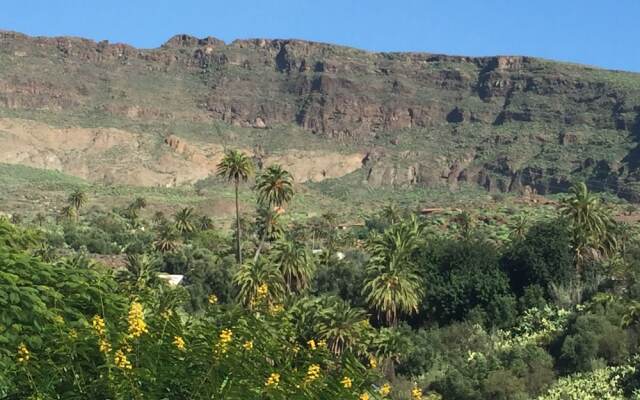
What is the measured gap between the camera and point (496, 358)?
53.0 metres

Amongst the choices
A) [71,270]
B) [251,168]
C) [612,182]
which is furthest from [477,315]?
[612,182]

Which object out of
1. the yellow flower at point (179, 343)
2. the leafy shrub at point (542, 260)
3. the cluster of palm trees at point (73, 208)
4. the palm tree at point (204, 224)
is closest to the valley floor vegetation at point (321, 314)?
the yellow flower at point (179, 343)

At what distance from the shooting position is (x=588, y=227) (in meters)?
67.3

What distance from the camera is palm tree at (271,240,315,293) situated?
63.4 metres

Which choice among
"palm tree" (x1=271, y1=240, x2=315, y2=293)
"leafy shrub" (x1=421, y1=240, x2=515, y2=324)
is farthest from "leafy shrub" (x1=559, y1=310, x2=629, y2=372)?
"palm tree" (x1=271, y1=240, x2=315, y2=293)

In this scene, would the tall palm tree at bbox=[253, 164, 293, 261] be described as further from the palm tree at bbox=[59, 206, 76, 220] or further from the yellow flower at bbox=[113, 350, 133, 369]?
the yellow flower at bbox=[113, 350, 133, 369]

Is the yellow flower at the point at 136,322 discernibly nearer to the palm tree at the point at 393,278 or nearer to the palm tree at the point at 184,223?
the palm tree at the point at 393,278

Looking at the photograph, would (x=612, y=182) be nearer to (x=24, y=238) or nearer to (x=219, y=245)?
(x=219, y=245)

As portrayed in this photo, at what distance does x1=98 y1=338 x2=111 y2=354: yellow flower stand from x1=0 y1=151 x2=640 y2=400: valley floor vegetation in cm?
5

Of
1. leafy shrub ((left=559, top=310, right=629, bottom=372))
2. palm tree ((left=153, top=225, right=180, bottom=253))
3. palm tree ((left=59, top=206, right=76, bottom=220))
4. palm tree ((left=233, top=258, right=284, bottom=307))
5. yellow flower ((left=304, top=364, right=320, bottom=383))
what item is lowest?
palm tree ((left=59, top=206, right=76, bottom=220))

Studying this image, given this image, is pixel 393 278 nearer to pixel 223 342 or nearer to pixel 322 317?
pixel 322 317

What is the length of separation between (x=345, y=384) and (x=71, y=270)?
691 centimetres

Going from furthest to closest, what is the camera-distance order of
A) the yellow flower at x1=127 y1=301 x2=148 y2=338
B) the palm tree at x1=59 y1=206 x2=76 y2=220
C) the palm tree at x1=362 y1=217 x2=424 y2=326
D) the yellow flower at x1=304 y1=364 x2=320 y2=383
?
the palm tree at x1=59 y1=206 x2=76 y2=220, the palm tree at x1=362 y1=217 x2=424 y2=326, the yellow flower at x1=304 y1=364 x2=320 y2=383, the yellow flower at x1=127 y1=301 x2=148 y2=338

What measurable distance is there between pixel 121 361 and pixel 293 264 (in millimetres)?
54184
